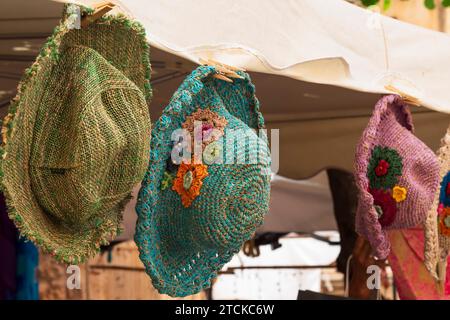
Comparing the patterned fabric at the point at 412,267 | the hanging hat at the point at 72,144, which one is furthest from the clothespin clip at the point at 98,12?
the patterned fabric at the point at 412,267

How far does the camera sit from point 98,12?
1.25m

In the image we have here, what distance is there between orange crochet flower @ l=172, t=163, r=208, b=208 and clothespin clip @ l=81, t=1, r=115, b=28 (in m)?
0.31

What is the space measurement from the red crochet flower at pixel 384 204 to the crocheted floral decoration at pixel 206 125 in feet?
1.91

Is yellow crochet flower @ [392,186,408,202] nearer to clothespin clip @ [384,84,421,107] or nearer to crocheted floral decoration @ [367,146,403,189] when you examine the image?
crocheted floral decoration @ [367,146,403,189]

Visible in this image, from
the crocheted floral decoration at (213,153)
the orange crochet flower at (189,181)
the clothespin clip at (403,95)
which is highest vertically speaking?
the clothespin clip at (403,95)

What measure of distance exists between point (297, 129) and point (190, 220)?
1.31m

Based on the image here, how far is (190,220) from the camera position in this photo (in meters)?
1.42

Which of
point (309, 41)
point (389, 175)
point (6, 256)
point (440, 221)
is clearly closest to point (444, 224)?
point (440, 221)

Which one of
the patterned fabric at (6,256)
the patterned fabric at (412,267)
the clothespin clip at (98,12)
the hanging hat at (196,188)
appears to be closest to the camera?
the clothespin clip at (98,12)

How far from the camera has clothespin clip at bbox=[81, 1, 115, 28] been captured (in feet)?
4.09

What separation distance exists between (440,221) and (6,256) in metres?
1.48

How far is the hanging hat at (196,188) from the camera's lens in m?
1.38

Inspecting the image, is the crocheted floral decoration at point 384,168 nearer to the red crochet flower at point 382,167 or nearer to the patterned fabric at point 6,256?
the red crochet flower at point 382,167

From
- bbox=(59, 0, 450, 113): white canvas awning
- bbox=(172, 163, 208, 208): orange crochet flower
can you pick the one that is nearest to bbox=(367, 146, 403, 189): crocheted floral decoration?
bbox=(59, 0, 450, 113): white canvas awning
